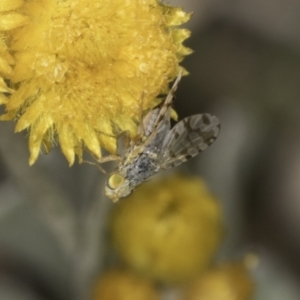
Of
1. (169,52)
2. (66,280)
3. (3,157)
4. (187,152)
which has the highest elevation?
(169,52)

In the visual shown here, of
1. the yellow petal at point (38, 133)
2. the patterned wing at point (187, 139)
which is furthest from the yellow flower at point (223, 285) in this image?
the yellow petal at point (38, 133)

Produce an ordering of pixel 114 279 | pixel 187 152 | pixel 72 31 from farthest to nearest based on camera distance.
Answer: pixel 114 279, pixel 187 152, pixel 72 31

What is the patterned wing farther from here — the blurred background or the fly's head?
the blurred background

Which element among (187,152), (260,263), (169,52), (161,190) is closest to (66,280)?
(161,190)

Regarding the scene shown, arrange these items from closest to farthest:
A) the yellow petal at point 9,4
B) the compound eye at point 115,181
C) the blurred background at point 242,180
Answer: the yellow petal at point 9,4, the compound eye at point 115,181, the blurred background at point 242,180

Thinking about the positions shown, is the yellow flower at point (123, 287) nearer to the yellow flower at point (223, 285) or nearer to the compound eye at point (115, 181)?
the yellow flower at point (223, 285)

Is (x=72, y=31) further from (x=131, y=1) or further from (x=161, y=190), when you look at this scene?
(x=161, y=190)

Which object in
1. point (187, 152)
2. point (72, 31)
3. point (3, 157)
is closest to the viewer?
point (72, 31)
